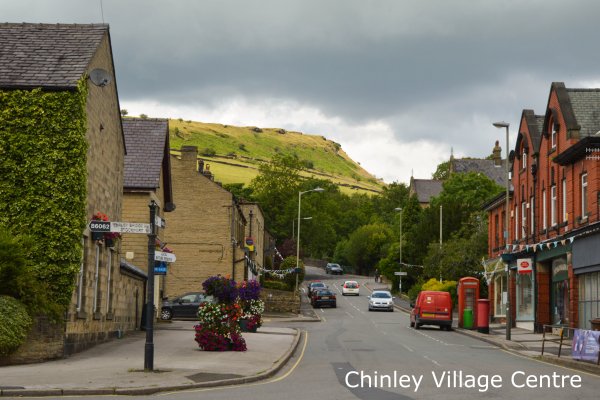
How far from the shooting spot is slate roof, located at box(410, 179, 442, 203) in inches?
4953

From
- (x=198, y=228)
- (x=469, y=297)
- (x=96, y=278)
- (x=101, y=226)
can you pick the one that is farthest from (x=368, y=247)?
(x=101, y=226)

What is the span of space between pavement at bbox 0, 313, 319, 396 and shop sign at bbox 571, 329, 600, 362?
7.75 metres

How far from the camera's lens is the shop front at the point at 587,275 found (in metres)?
31.0

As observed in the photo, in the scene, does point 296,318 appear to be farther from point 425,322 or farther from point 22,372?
point 22,372

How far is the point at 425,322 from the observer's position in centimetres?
4178

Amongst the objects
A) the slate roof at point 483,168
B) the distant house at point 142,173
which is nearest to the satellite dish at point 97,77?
the distant house at point 142,173

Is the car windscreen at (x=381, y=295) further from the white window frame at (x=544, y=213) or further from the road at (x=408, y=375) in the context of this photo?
the road at (x=408, y=375)

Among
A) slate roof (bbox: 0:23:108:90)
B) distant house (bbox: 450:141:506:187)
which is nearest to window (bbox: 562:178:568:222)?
slate roof (bbox: 0:23:108:90)

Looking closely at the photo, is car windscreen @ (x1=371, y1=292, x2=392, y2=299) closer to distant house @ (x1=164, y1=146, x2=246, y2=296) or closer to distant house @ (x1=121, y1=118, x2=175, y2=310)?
distant house @ (x1=164, y1=146, x2=246, y2=296)

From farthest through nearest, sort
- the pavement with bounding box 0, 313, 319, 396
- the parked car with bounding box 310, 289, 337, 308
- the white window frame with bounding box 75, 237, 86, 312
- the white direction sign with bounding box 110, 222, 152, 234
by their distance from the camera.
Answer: the parked car with bounding box 310, 289, 337, 308
the white window frame with bounding box 75, 237, 86, 312
the white direction sign with bounding box 110, 222, 152, 234
the pavement with bounding box 0, 313, 319, 396

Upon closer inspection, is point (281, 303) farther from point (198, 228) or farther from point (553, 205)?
point (553, 205)

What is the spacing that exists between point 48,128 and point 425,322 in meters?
25.3

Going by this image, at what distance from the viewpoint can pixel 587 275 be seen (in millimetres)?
32562

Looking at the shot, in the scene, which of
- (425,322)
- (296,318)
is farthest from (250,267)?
(425,322)
